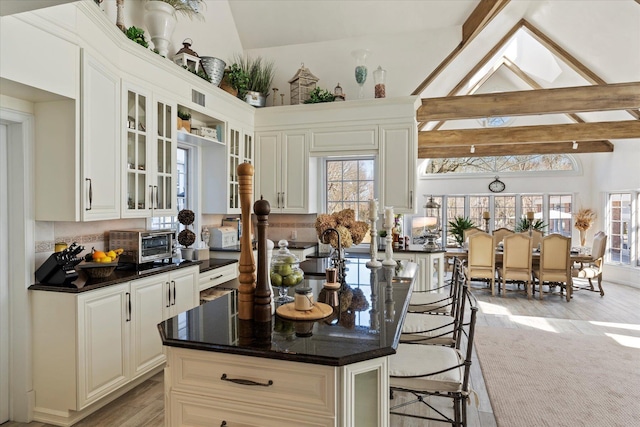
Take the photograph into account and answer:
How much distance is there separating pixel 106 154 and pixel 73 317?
1.12 metres

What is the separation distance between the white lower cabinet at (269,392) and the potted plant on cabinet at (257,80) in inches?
164

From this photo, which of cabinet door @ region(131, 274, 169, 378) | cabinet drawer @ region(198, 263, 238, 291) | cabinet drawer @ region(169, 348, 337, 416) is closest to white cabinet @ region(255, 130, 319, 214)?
cabinet drawer @ region(198, 263, 238, 291)

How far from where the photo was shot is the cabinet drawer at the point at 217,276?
3.65 m

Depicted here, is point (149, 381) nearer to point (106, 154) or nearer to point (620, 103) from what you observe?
point (106, 154)

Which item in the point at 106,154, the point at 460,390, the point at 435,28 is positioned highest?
Answer: the point at 435,28

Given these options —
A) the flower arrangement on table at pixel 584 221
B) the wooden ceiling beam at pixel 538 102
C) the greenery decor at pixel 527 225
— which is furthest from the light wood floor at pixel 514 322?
the wooden ceiling beam at pixel 538 102

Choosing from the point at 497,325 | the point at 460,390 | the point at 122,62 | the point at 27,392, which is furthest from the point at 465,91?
the point at 27,392

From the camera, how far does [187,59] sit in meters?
3.92

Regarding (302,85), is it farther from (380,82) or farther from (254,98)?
(380,82)

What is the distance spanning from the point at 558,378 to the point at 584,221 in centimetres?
701

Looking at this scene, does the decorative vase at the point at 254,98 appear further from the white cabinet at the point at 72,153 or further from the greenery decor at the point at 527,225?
the greenery decor at the point at 527,225

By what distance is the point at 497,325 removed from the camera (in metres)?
4.88

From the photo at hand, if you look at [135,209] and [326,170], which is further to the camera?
[326,170]

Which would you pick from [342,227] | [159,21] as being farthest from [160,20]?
[342,227]
